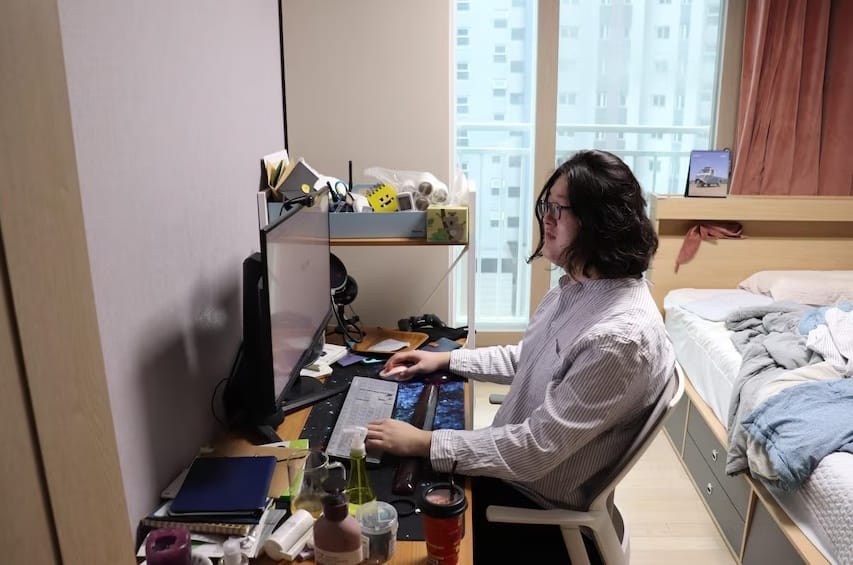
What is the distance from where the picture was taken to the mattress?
1530mm

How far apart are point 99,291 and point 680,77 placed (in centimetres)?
316

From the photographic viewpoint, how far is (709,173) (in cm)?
319

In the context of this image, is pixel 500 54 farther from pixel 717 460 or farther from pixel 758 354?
pixel 717 460

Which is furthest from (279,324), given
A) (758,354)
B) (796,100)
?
(796,100)

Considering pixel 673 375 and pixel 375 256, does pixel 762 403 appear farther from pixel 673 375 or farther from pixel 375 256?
pixel 375 256

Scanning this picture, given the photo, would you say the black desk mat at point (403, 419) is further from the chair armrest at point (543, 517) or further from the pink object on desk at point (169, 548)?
the pink object on desk at point (169, 548)

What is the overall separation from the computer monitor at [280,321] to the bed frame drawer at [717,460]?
1383 millimetres

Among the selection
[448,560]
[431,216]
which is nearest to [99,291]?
[448,560]

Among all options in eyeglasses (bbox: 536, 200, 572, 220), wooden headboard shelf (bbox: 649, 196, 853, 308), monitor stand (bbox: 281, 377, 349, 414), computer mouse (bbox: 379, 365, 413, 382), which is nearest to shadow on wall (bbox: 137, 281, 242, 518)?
monitor stand (bbox: 281, 377, 349, 414)

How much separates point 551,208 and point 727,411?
1.32 metres

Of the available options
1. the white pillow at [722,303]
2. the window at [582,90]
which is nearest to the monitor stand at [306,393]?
the window at [582,90]

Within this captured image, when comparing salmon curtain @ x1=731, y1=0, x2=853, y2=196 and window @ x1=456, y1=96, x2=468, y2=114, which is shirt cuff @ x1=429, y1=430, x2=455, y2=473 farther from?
salmon curtain @ x1=731, y1=0, x2=853, y2=196

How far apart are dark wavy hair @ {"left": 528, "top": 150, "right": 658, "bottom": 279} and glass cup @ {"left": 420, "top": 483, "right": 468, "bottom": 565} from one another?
588 mm

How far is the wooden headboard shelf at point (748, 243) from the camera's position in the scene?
3186mm
